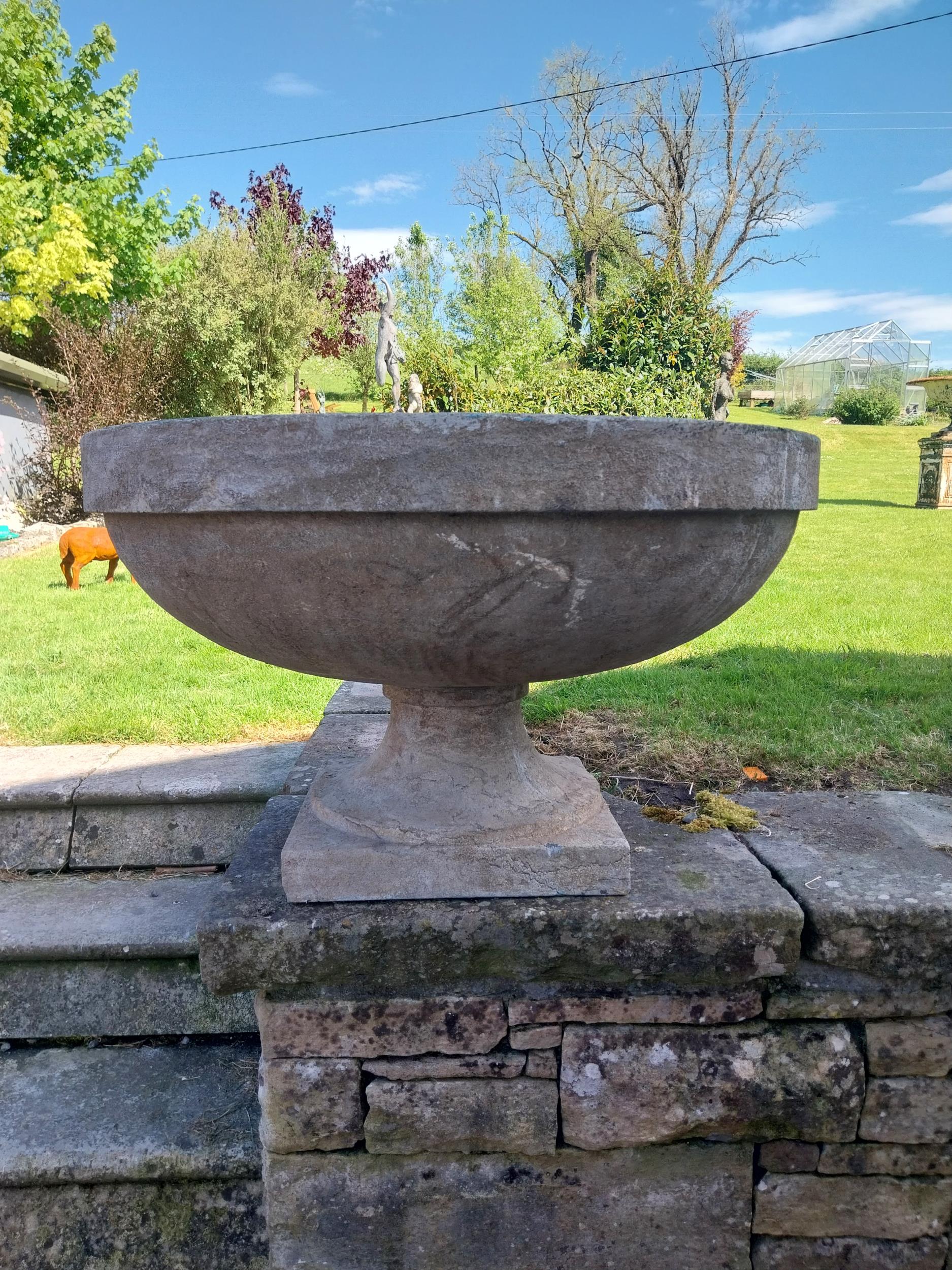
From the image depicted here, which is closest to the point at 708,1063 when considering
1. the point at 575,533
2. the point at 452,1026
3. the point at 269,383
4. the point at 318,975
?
the point at 452,1026

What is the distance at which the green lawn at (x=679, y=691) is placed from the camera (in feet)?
8.60

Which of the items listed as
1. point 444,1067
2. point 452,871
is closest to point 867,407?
point 452,871

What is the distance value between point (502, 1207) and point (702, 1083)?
40 cm

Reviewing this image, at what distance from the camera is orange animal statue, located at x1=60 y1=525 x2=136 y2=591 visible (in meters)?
6.53

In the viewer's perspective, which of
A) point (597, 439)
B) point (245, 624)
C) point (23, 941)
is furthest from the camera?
point (23, 941)

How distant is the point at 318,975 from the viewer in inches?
54.3

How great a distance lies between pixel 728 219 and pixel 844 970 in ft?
84.0

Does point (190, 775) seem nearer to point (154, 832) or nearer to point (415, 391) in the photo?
point (154, 832)

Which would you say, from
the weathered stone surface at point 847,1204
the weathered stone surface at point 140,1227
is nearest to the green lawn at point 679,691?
the weathered stone surface at point 847,1204

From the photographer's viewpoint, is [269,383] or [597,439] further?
[269,383]

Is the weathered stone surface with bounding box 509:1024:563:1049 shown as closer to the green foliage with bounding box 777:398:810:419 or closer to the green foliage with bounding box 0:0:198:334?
the green foliage with bounding box 0:0:198:334

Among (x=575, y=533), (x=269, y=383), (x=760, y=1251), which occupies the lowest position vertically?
(x=760, y=1251)

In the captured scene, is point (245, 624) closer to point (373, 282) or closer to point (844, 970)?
point (844, 970)

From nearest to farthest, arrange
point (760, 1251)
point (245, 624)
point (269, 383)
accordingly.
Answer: point (245, 624)
point (760, 1251)
point (269, 383)
